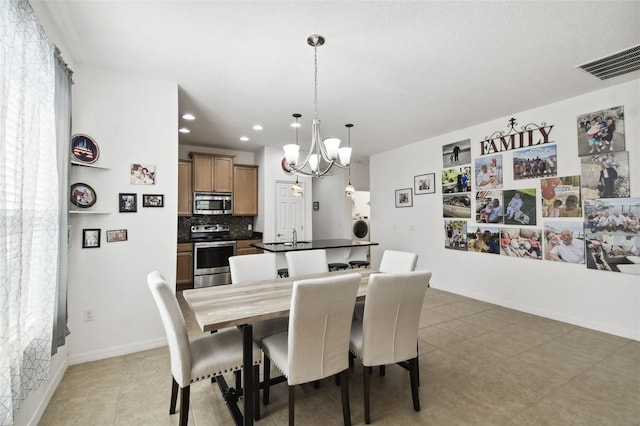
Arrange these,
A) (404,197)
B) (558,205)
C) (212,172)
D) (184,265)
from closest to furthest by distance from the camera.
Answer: (558,205), (184,265), (212,172), (404,197)

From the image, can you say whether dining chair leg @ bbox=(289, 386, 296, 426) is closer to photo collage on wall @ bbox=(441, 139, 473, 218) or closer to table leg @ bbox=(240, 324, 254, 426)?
table leg @ bbox=(240, 324, 254, 426)

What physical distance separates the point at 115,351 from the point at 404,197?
16.4 ft

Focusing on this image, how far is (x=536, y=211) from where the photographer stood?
3840mm

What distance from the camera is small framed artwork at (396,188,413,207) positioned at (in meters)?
5.66

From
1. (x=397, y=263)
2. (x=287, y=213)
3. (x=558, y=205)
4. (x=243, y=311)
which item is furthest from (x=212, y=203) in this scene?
(x=558, y=205)

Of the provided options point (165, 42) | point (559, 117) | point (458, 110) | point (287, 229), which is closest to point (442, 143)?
point (458, 110)

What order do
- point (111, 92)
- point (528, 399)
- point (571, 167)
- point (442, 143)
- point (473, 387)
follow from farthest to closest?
1. point (442, 143)
2. point (571, 167)
3. point (111, 92)
4. point (473, 387)
5. point (528, 399)

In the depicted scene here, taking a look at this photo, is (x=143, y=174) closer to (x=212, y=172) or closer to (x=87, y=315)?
(x=87, y=315)

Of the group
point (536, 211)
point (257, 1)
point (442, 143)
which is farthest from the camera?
point (442, 143)

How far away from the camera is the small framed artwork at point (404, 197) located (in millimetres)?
5656

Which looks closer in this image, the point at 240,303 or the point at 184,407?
the point at 184,407

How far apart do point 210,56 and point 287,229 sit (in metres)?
3.78

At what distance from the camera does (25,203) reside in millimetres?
1562

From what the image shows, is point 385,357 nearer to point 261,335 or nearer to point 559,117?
point 261,335
